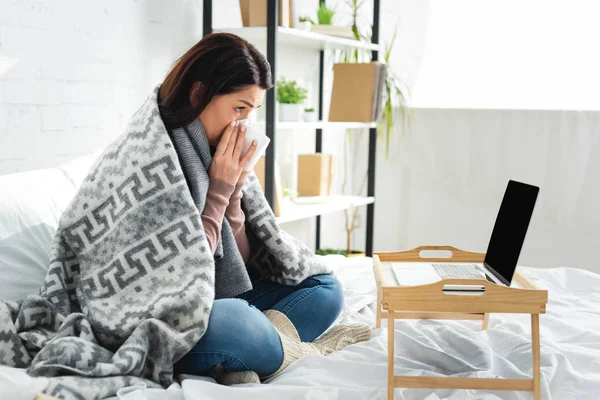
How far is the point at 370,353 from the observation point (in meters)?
1.61

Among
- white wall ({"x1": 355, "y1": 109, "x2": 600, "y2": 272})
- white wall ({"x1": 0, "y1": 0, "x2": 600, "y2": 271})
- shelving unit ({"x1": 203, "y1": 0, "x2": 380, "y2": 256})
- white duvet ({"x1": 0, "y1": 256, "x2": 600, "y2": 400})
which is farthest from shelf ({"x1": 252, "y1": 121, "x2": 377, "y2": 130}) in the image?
white duvet ({"x1": 0, "y1": 256, "x2": 600, "y2": 400})

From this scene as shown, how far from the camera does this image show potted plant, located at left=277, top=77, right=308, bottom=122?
3.01 m

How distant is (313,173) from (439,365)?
6.35 feet

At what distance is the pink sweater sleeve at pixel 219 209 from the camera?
167 centimetres

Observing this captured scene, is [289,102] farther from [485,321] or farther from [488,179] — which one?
[485,321]

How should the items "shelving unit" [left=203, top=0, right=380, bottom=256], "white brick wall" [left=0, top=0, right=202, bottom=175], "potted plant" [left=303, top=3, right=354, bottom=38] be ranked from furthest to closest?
"potted plant" [left=303, top=3, right=354, bottom=38]
"shelving unit" [left=203, top=0, right=380, bottom=256]
"white brick wall" [left=0, top=0, right=202, bottom=175]

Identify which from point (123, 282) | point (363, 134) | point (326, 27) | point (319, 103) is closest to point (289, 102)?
point (326, 27)

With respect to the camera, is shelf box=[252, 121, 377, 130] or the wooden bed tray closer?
the wooden bed tray

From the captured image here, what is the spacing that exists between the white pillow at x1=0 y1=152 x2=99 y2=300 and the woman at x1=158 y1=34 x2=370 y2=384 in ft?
1.06

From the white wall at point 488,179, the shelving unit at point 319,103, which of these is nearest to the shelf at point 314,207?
the shelving unit at point 319,103

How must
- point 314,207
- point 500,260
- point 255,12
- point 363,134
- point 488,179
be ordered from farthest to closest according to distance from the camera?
point 363,134 < point 488,179 < point 314,207 < point 255,12 < point 500,260

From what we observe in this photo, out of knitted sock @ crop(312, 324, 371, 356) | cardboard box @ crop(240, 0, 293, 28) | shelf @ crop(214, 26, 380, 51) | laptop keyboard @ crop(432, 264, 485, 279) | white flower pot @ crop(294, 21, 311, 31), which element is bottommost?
knitted sock @ crop(312, 324, 371, 356)

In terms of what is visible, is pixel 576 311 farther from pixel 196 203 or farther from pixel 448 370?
pixel 196 203

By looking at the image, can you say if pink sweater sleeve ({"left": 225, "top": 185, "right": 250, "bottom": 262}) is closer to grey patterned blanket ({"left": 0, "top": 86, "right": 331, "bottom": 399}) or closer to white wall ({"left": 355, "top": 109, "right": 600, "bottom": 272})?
grey patterned blanket ({"left": 0, "top": 86, "right": 331, "bottom": 399})
